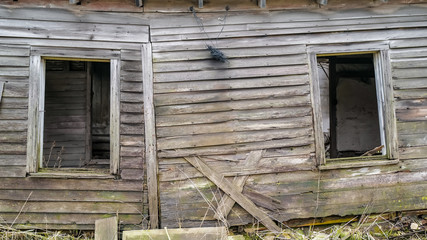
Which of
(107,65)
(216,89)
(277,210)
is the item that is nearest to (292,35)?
(216,89)

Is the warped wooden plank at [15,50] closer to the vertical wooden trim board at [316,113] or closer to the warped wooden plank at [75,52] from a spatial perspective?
the warped wooden plank at [75,52]

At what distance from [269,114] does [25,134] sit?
320 cm

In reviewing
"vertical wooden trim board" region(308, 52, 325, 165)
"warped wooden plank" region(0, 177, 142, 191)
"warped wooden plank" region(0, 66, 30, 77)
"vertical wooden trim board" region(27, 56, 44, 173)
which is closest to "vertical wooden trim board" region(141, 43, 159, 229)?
"warped wooden plank" region(0, 177, 142, 191)

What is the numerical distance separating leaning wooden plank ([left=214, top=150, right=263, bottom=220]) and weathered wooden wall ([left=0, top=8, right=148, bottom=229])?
1042mm

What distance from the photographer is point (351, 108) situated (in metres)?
6.66

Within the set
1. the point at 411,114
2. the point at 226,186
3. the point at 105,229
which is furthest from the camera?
the point at 411,114

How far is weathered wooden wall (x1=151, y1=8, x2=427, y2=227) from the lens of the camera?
4.29m

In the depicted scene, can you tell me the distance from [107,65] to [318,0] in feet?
14.6

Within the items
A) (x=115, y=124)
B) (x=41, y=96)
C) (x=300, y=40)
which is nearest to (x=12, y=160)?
(x=41, y=96)

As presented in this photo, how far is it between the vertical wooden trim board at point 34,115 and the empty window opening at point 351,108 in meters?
5.26

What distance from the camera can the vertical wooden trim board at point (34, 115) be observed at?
162 inches

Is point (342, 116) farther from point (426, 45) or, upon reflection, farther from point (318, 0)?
point (318, 0)

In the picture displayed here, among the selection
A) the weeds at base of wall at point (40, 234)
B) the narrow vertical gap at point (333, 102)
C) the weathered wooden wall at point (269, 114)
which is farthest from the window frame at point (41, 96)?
the narrow vertical gap at point (333, 102)

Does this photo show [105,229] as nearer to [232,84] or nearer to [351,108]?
[232,84]
